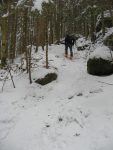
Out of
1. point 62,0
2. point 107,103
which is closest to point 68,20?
point 62,0

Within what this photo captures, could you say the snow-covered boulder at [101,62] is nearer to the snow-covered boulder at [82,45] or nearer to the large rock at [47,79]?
the large rock at [47,79]

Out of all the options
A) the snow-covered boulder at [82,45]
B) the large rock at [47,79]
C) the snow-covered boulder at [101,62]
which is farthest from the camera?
the snow-covered boulder at [82,45]

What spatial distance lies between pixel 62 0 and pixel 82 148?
27.1m

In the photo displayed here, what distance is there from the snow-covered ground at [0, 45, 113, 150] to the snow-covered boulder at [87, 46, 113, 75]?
19.1 inches

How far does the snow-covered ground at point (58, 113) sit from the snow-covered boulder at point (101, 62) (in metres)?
0.49

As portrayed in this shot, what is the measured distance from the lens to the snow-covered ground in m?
9.93

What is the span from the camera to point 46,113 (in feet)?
38.9

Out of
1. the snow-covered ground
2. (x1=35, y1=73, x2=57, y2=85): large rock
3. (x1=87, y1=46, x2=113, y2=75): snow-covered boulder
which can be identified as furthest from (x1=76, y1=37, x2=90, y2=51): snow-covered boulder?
(x1=35, y1=73, x2=57, y2=85): large rock

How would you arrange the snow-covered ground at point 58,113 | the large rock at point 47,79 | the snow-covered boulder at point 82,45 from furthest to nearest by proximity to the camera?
the snow-covered boulder at point 82,45
the large rock at point 47,79
the snow-covered ground at point 58,113

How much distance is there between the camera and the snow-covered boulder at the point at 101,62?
48.6ft

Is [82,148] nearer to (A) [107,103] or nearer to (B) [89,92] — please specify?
(A) [107,103]

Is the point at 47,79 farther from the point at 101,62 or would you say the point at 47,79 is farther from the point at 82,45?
the point at 82,45

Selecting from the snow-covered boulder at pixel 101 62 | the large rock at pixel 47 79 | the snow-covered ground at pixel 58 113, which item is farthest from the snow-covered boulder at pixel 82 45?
the large rock at pixel 47 79

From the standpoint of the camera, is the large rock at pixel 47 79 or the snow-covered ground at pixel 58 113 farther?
the large rock at pixel 47 79
